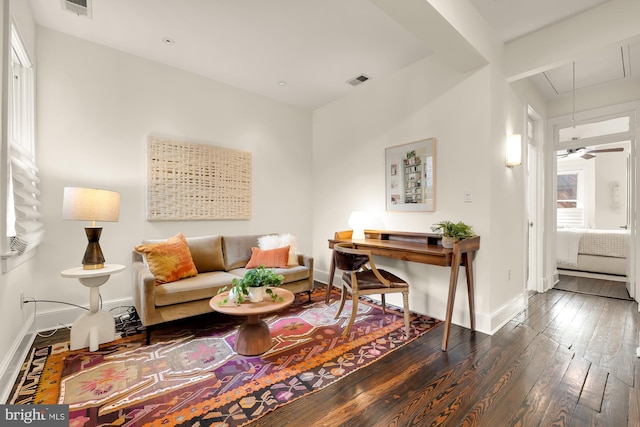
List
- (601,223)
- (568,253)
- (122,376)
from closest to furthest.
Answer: (122,376) < (568,253) < (601,223)

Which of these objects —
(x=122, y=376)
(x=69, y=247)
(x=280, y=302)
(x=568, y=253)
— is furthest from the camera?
(x=568, y=253)

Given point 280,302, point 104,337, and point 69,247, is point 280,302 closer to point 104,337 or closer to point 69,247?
point 104,337

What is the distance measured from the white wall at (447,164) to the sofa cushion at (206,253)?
5.94 ft

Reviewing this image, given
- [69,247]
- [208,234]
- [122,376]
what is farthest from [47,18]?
[122,376]

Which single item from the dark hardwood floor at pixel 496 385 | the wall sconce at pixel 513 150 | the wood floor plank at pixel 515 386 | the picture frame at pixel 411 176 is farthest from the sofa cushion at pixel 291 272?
the wall sconce at pixel 513 150

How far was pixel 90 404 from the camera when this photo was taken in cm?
164

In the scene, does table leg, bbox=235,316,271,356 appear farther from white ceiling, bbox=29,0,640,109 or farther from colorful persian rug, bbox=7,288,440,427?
white ceiling, bbox=29,0,640,109

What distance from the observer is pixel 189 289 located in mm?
2551

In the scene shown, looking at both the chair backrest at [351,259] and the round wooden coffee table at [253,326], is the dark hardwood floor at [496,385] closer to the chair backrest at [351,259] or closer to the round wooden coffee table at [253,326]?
the round wooden coffee table at [253,326]

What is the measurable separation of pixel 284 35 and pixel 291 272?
7.98 ft

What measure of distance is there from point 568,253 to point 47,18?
7.43m

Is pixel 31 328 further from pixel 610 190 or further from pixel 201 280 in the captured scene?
pixel 610 190

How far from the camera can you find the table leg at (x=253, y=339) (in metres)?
2.20

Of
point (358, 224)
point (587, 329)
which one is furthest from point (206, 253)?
point (587, 329)
